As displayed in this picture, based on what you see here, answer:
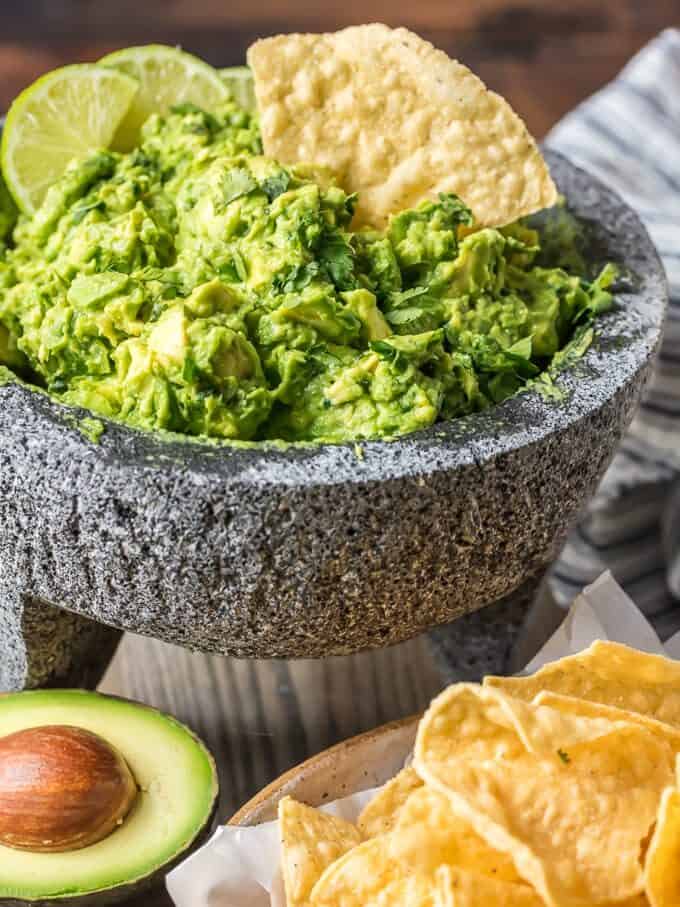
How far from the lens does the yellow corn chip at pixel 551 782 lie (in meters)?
1.35

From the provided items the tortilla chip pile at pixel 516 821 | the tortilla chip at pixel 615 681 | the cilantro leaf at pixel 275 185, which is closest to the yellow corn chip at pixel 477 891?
the tortilla chip pile at pixel 516 821

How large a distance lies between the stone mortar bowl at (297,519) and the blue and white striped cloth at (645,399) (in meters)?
0.69

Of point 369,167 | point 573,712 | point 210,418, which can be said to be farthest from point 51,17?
point 573,712

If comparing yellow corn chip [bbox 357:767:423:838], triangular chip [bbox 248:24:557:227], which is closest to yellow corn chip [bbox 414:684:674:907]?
yellow corn chip [bbox 357:767:423:838]

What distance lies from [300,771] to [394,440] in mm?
412

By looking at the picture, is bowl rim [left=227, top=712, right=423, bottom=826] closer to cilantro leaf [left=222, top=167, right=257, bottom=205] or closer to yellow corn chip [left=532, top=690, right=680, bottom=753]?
yellow corn chip [left=532, top=690, right=680, bottom=753]

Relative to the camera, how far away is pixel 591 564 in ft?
7.91

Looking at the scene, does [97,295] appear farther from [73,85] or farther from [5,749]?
[5,749]

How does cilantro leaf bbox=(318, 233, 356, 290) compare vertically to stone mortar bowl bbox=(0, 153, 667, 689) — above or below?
above

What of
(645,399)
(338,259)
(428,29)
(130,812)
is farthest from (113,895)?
(428,29)

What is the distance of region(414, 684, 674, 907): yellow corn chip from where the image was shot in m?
1.35

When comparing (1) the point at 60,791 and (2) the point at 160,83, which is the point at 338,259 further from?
(1) the point at 60,791

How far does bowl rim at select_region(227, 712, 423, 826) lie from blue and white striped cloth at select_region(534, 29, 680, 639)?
0.78 meters

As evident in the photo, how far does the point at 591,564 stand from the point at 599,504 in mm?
131
